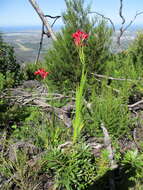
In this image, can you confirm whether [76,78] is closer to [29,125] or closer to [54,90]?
[54,90]

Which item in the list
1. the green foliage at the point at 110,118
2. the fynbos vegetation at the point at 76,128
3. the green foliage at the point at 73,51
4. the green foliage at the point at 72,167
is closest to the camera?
the green foliage at the point at 72,167

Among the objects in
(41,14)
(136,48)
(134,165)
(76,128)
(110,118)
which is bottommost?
(134,165)

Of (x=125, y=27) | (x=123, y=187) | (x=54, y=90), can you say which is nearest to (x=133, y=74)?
(x=54, y=90)

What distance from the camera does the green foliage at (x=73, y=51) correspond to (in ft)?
17.3

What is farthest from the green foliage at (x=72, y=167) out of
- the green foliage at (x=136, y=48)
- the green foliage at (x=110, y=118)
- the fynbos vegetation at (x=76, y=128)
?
the green foliage at (x=136, y=48)

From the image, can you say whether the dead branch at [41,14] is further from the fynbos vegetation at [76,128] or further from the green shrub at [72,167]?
the green shrub at [72,167]

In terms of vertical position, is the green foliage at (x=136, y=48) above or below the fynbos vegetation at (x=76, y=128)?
above

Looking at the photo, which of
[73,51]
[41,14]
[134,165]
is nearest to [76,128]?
[134,165]

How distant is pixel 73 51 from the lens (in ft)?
17.2

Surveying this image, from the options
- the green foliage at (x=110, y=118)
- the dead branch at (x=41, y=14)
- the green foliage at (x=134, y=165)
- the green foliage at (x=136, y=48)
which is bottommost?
the green foliage at (x=134, y=165)

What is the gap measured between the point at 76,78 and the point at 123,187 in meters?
2.92

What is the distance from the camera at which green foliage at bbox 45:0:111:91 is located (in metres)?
5.27

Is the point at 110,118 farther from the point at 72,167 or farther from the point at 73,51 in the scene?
the point at 73,51

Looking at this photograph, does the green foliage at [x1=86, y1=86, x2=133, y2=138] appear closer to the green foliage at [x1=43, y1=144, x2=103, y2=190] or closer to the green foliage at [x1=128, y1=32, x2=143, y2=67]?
the green foliage at [x1=43, y1=144, x2=103, y2=190]
